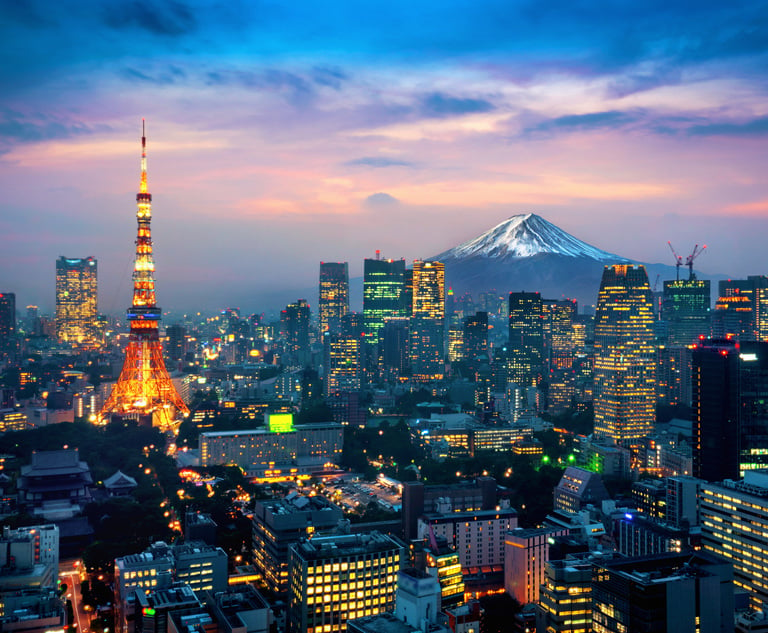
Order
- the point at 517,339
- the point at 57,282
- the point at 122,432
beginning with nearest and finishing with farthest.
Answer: the point at 122,432 < the point at 517,339 < the point at 57,282

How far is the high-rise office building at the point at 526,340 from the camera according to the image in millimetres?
56344

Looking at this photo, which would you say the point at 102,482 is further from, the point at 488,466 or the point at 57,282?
the point at 57,282

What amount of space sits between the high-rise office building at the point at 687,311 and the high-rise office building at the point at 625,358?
1497 cm

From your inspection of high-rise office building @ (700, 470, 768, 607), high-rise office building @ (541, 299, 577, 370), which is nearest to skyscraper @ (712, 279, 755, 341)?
high-rise office building @ (541, 299, 577, 370)

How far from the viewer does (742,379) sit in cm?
2616

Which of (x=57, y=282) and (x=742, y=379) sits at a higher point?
(x=57, y=282)

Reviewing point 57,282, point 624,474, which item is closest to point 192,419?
point 624,474

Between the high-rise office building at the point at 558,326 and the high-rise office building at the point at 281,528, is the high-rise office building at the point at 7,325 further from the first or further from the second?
the high-rise office building at the point at 281,528

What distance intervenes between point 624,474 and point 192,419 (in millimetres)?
22142

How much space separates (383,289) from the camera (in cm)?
7631

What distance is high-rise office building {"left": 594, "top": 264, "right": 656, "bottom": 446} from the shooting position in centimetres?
3944

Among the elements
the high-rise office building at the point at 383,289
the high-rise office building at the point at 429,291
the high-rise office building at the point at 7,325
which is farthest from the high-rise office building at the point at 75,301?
the high-rise office building at the point at 429,291

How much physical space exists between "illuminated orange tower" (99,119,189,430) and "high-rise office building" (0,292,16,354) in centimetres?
2815

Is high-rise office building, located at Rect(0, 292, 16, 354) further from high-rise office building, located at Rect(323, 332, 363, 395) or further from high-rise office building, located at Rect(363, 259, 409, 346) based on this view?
high-rise office building, located at Rect(363, 259, 409, 346)
